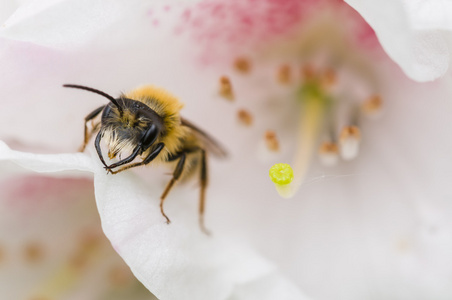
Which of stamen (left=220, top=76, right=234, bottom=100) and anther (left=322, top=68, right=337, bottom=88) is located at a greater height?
anther (left=322, top=68, right=337, bottom=88)

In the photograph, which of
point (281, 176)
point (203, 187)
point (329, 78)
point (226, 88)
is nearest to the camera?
point (281, 176)

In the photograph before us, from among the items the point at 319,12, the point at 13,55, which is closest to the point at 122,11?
the point at 13,55

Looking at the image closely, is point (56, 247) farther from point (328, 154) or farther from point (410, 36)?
point (410, 36)

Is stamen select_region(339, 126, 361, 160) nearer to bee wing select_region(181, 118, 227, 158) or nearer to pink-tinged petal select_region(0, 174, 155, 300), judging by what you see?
bee wing select_region(181, 118, 227, 158)

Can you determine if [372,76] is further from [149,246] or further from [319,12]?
[149,246]

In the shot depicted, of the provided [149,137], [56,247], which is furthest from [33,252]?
[149,137]

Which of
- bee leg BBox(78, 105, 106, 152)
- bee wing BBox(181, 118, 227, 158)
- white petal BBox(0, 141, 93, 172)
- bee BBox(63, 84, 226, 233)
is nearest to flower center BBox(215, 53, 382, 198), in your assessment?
bee wing BBox(181, 118, 227, 158)
